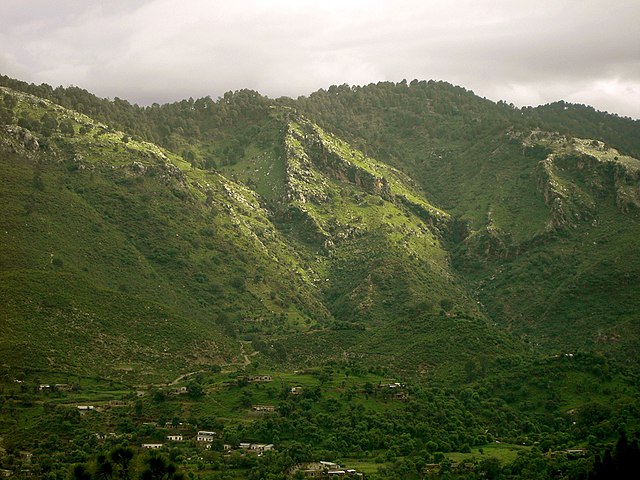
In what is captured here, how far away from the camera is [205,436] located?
326 feet

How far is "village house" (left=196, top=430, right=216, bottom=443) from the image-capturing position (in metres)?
98.2

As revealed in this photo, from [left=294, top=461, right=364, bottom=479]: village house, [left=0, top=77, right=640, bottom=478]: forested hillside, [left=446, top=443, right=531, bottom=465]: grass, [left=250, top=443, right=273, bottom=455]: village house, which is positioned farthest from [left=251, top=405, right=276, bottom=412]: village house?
[left=446, top=443, right=531, bottom=465]: grass

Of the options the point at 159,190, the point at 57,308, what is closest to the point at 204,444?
the point at 57,308

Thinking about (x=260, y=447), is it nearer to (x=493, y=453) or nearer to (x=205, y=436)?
(x=205, y=436)

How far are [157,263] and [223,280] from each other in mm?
13264

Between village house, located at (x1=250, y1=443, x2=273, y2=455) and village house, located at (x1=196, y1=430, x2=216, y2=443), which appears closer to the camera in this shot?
village house, located at (x1=250, y1=443, x2=273, y2=455)

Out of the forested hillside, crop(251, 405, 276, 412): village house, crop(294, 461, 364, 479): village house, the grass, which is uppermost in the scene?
the forested hillside

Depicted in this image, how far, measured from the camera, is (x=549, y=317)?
530 feet

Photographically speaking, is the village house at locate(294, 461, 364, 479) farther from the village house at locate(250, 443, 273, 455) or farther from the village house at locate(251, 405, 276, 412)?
the village house at locate(251, 405, 276, 412)

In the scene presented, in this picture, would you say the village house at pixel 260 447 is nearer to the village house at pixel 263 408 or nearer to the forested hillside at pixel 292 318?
the forested hillside at pixel 292 318

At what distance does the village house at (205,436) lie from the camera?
98.2 m

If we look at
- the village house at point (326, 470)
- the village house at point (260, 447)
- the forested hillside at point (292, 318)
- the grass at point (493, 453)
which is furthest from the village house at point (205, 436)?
the grass at point (493, 453)

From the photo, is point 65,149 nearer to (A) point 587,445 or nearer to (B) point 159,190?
(B) point 159,190

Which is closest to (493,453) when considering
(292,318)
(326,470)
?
(326,470)
